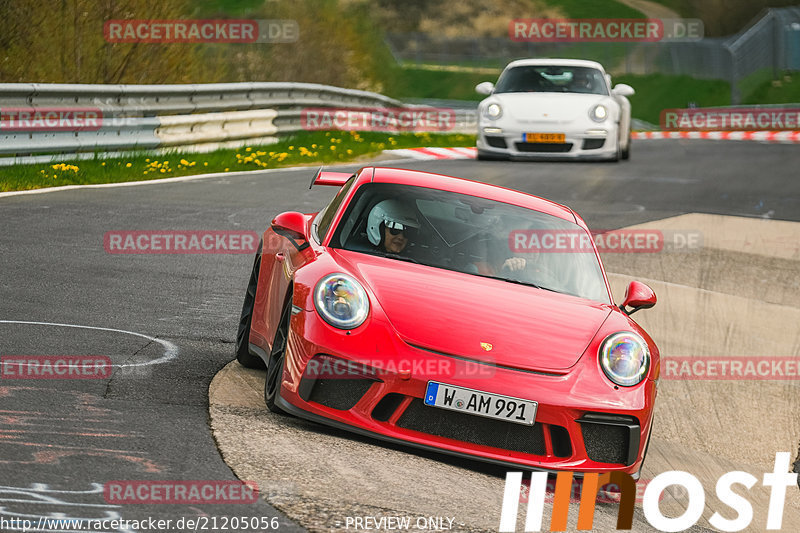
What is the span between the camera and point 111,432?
5266mm

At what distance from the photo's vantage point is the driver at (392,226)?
670 centimetres

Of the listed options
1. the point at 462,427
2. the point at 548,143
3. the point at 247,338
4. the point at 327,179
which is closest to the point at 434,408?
the point at 462,427

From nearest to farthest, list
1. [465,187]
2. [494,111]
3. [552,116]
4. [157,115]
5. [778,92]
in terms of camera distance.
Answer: [465,187] → [157,115] → [552,116] → [494,111] → [778,92]

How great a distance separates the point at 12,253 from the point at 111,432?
5119 mm

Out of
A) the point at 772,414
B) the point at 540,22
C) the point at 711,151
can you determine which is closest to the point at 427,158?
the point at 711,151

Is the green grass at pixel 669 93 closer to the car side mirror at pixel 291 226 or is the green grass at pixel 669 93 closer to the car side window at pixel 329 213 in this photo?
the car side window at pixel 329 213

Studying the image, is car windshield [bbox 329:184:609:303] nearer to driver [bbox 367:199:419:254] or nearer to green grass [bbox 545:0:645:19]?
driver [bbox 367:199:419:254]

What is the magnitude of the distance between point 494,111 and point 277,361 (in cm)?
1354

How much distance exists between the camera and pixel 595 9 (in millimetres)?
88062

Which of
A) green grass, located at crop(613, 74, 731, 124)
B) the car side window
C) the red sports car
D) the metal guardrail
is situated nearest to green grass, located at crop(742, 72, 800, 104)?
green grass, located at crop(613, 74, 731, 124)

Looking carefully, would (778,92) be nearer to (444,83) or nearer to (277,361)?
(444,83)

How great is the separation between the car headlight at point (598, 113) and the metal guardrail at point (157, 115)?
5259mm

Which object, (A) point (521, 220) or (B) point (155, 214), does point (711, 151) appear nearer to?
(B) point (155, 214)

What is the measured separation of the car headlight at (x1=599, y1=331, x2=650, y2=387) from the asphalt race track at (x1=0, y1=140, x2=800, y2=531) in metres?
0.71
